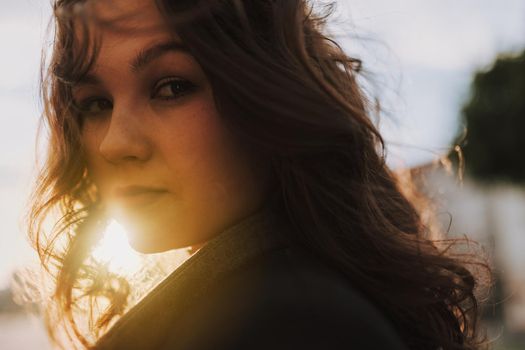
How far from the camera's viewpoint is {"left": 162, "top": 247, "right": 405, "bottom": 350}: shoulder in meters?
1.44

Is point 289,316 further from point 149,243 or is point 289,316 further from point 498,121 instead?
point 498,121

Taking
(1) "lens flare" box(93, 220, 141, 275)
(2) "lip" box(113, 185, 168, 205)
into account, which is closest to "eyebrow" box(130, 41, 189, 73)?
(2) "lip" box(113, 185, 168, 205)

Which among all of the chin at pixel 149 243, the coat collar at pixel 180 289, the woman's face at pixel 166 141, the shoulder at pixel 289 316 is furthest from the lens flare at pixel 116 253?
the shoulder at pixel 289 316

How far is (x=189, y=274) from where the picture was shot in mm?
1781

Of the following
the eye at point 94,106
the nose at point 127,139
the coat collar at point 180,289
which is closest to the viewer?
the coat collar at point 180,289

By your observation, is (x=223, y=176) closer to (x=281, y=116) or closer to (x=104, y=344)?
(x=281, y=116)

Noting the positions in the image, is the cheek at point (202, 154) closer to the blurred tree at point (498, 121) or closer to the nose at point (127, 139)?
the nose at point (127, 139)

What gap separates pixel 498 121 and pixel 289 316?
23.4 m

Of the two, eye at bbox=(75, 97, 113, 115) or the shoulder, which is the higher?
eye at bbox=(75, 97, 113, 115)

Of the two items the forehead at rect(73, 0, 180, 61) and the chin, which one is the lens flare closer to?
the chin

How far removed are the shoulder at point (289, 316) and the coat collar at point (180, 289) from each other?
8 centimetres

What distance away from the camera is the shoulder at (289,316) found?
56.8 inches

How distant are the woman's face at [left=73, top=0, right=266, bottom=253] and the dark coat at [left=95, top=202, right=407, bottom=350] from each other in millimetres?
128

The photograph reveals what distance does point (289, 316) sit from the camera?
1470 millimetres
